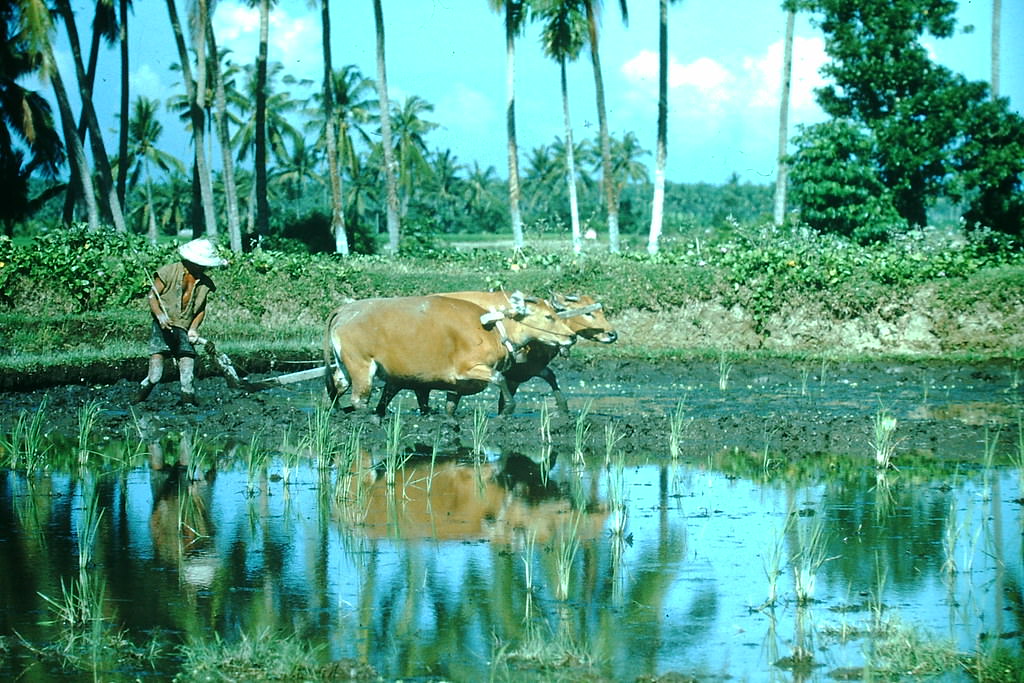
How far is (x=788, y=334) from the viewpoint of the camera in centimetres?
2048

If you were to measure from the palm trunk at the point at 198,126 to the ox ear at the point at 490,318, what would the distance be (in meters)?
22.6

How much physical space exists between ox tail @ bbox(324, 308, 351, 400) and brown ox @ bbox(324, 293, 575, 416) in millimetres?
12

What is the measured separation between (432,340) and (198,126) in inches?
916

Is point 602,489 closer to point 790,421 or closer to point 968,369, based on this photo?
point 790,421

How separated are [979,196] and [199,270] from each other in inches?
898

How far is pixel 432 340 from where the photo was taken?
11.2 metres

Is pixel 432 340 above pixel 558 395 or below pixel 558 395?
above

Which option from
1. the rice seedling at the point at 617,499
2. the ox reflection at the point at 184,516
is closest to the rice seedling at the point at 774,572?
the rice seedling at the point at 617,499

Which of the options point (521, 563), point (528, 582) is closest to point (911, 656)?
point (528, 582)

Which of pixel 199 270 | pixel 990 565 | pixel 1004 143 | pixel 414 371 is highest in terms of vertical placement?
pixel 1004 143

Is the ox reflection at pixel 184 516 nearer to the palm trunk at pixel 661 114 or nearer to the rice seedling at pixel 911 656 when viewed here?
the rice seedling at pixel 911 656

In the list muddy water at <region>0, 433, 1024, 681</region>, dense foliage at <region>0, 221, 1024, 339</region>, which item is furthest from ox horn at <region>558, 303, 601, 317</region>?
dense foliage at <region>0, 221, 1024, 339</region>

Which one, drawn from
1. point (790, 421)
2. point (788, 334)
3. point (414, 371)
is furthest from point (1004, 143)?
point (414, 371)

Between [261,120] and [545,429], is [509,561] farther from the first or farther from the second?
[261,120]
